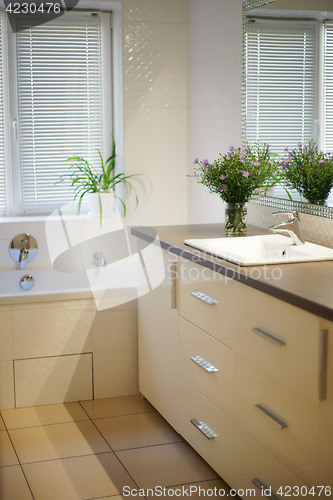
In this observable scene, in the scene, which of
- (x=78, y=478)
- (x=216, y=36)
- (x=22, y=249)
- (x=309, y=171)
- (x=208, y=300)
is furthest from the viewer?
(x=22, y=249)

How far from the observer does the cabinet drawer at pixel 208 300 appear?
2053 millimetres

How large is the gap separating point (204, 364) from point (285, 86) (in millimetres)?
1286

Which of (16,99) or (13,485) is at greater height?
(16,99)

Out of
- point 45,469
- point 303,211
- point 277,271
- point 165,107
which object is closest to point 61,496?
point 45,469

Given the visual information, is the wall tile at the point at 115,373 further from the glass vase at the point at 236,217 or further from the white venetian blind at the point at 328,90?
the white venetian blind at the point at 328,90

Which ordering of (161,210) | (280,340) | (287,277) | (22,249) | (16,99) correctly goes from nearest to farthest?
(280,340)
(287,277)
(22,249)
(16,99)
(161,210)

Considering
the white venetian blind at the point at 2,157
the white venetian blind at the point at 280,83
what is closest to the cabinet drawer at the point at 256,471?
the white venetian blind at the point at 280,83

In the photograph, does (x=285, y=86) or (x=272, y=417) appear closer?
(x=272, y=417)

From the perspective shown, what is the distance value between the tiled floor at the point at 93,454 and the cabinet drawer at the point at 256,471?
0.88 feet

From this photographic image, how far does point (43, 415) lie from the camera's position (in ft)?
9.51

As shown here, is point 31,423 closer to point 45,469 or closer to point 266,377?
point 45,469

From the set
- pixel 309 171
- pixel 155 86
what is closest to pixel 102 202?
pixel 155 86

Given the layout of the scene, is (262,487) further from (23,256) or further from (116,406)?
(23,256)

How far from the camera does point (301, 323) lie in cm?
162
